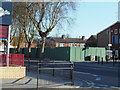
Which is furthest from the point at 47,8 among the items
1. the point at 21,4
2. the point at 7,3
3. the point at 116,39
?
the point at 116,39

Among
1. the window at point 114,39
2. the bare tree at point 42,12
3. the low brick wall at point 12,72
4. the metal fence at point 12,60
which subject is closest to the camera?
the low brick wall at point 12,72

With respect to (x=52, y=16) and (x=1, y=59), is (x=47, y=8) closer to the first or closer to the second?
(x=52, y=16)

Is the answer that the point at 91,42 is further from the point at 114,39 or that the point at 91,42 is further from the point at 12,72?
the point at 12,72

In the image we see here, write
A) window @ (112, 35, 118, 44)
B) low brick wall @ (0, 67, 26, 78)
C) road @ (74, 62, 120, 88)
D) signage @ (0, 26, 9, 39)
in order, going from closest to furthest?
road @ (74, 62, 120, 88) < low brick wall @ (0, 67, 26, 78) < signage @ (0, 26, 9, 39) < window @ (112, 35, 118, 44)

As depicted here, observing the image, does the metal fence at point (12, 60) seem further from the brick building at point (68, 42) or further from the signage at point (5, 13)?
the brick building at point (68, 42)

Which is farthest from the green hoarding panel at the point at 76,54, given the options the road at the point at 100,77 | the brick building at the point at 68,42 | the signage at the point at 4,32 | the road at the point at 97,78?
the brick building at the point at 68,42

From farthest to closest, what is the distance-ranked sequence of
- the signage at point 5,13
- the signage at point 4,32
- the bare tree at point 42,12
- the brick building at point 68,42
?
the brick building at point 68,42 → the bare tree at point 42,12 → the signage at point 4,32 → the signage at point 5,13

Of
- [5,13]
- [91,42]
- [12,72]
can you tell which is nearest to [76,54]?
[5,13]

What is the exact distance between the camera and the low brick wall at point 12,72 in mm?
14345

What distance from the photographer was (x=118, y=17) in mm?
29125

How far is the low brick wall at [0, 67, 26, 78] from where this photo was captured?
14345 millimetres

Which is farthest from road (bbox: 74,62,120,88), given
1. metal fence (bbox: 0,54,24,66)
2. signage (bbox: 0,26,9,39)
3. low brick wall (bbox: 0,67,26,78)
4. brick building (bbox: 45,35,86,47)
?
brick building (bbox: 45,35,86,47)

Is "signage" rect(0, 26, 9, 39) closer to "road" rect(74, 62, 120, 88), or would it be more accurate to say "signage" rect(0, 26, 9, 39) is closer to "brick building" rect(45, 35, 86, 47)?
"road" rect(74, 62, 120, 88)

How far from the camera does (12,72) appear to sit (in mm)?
14547
